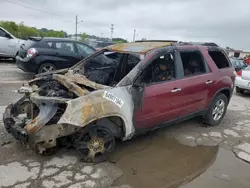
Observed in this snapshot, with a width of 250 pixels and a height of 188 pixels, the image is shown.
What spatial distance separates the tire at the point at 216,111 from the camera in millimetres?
5336

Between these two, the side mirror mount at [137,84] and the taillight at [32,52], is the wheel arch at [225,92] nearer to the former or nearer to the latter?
the side mirror mount at [137,84]

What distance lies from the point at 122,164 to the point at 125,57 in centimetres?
217

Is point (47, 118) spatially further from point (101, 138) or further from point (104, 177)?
point (104, 177)

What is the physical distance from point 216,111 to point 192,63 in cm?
135

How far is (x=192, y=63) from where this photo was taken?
4879 mm

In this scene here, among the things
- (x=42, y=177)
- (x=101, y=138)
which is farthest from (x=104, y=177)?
(x=42, y=177)

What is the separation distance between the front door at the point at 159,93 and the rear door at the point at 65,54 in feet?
17.7

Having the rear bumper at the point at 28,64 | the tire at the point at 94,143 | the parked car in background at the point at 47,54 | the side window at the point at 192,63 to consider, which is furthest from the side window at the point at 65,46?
the tire at the point at 94,143

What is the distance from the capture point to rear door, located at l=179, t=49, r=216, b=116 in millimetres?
4543

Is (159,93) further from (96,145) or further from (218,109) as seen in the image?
(218,109)

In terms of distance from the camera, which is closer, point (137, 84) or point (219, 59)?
point (137, 84)

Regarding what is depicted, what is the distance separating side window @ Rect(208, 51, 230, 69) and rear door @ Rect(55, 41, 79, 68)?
535 centimetres

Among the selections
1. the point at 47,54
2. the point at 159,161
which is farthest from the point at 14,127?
the point at 47,54

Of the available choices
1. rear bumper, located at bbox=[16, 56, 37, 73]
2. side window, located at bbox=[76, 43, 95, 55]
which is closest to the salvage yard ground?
rear bumper, located at bbox=[16, 56, 37, 73]
